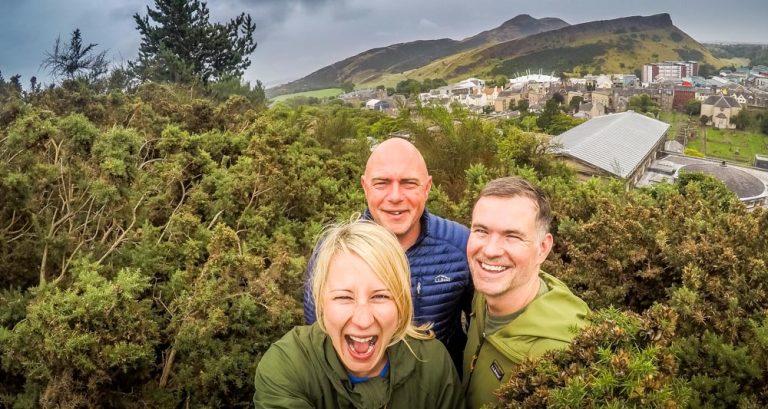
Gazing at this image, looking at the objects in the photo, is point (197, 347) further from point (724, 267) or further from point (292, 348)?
point (724, 267)

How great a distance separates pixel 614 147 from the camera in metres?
30.1

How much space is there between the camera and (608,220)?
4750 millimetres

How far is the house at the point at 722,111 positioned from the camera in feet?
245

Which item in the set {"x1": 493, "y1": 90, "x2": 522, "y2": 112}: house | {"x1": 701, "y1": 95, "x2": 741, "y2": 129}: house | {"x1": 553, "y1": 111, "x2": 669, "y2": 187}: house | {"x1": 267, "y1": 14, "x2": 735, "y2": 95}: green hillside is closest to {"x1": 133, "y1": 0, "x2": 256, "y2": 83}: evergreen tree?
{"x1": 553, "y1": 111, "x2": 669, "y2": 187}: house

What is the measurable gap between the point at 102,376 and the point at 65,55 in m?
23.3

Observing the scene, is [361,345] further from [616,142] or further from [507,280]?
[616,142]

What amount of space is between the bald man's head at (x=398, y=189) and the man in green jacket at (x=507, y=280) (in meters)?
0.75

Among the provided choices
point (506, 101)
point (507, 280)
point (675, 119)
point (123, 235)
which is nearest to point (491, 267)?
point (507, 280)

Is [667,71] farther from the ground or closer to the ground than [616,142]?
farther from the ground

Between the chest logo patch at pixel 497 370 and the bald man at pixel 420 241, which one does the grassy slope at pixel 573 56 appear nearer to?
the bald man at pixel 420 241

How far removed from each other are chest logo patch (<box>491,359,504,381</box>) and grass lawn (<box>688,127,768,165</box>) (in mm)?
64745

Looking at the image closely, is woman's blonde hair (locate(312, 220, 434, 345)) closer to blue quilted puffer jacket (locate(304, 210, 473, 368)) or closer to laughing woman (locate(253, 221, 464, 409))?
laughing woman (locate(253, 221, 464, 409))

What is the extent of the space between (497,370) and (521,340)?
197 mm

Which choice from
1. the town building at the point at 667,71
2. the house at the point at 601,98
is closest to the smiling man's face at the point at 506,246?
the house at the point at 601,98
